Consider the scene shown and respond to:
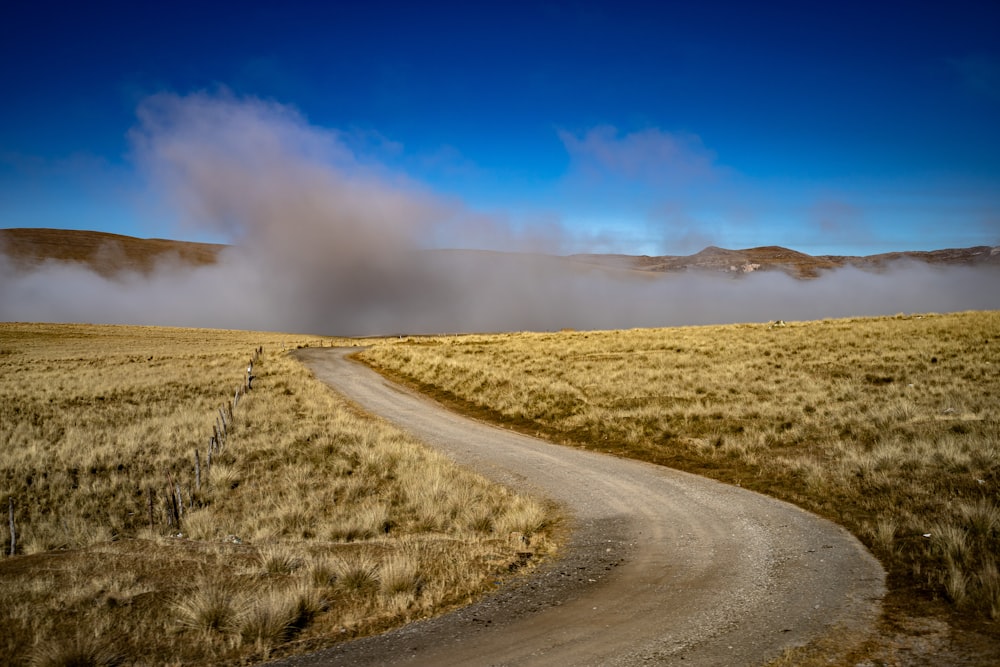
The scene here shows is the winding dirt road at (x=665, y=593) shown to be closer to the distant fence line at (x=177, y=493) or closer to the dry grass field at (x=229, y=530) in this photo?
the dry grass field at (x=229, y=530)

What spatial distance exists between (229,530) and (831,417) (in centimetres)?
1722

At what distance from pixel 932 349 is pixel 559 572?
100 ft

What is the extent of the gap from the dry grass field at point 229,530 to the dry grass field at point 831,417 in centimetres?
550

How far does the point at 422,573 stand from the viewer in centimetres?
812

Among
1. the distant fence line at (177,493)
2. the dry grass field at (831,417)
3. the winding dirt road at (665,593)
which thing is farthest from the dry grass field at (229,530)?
the dry grass field at (831,417)

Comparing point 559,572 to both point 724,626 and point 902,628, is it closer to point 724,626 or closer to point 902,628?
point 724,626

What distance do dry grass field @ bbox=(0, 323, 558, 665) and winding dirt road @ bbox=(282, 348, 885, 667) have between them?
2.35 feet

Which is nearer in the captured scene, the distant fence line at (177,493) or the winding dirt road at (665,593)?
the winding dirt road at (665,593)

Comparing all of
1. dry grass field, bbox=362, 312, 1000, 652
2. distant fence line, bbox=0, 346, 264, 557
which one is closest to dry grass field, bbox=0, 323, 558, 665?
distant fence line, bbox=0, 346, 264, 557

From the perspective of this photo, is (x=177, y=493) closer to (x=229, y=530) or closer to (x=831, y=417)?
(x=229, y=530)

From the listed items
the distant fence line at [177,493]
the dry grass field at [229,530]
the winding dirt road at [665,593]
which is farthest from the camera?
the distant fence line at [177,493]

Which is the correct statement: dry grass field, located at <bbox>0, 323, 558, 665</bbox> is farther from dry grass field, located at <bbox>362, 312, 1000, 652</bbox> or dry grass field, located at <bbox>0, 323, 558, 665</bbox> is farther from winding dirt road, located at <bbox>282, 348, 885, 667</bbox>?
dry grass field, located at <bbox>362, 312, 1000, 652</bbox>

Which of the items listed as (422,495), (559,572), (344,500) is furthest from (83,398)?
(559,572)

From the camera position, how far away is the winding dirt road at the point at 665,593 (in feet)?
19.8
